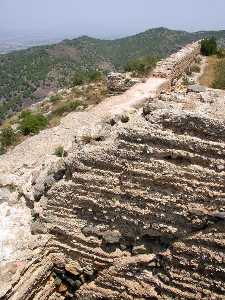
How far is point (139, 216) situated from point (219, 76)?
684 inches

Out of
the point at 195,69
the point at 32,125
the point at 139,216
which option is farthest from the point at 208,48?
the point at 139,216

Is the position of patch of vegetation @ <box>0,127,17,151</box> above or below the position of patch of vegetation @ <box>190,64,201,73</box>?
below

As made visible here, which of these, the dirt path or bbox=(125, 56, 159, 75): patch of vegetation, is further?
bbox=(125, 56, 159, 75): patch of vegetation

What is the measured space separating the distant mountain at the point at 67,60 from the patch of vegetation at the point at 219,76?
3509 cm

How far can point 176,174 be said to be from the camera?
1059 centimetres

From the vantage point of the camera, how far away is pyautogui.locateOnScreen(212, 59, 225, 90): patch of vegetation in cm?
2330

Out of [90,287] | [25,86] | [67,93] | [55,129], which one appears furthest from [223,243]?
[25,86]

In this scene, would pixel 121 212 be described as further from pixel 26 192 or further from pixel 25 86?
pixel 25 86

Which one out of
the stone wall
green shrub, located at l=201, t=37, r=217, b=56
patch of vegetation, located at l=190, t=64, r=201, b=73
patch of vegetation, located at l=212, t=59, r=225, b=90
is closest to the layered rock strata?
patch of vegetation, located at l=212, t=59, r=225, b=90

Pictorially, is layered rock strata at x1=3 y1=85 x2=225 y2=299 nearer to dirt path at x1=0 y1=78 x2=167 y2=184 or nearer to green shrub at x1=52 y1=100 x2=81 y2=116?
dirt path at x1=0 y1=78 x2=167 y2=184

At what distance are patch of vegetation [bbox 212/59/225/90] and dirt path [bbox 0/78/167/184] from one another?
2906 mm

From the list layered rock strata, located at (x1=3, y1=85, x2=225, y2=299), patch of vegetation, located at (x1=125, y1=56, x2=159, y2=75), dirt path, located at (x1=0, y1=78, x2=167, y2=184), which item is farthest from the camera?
patch of vegetation, located at (x1=125, y1=56, x2=159, y2=75)

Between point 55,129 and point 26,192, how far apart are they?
7935 millimetres

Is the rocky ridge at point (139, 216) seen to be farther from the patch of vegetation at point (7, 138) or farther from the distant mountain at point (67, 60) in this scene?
the distant mountain at point (67, 60)
